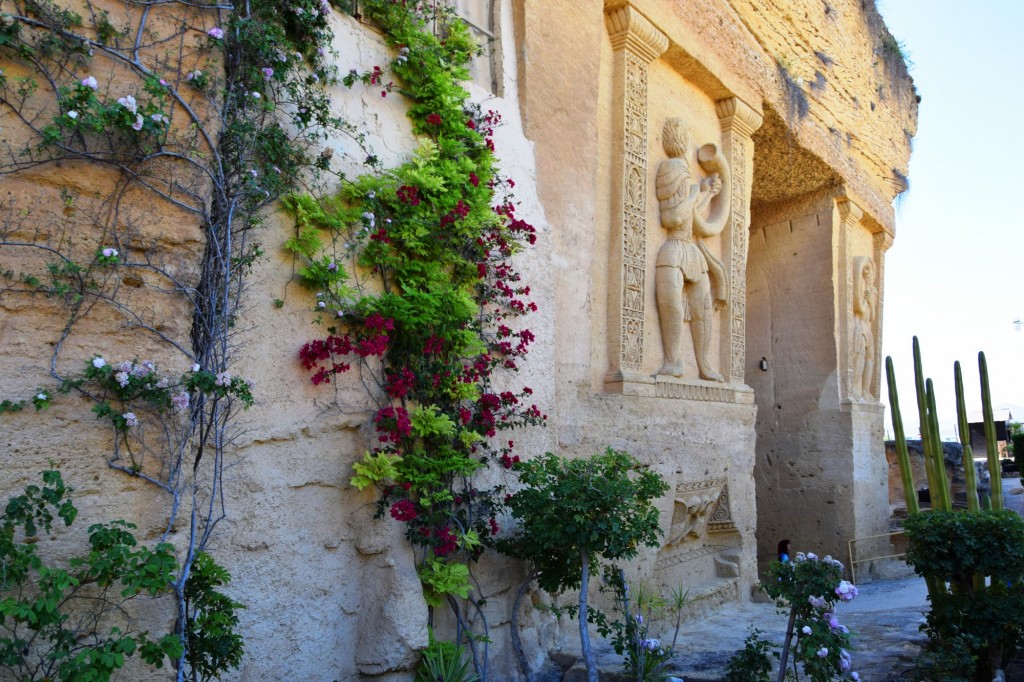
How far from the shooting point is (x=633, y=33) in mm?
5359

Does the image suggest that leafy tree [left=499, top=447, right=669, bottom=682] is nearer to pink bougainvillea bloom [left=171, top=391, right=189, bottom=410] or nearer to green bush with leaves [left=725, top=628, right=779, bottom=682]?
green bush with leaves [left=725, top=628, right=779, bottom=682]

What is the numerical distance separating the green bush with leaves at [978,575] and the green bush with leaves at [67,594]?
3812 millimetres

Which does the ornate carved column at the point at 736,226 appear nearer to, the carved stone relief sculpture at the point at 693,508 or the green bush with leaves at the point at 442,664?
the carved stone relief sculpture at the point at 693,508

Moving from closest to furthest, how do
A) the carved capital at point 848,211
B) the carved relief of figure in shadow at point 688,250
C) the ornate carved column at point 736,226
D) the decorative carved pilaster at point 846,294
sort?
the carved relief of figure in shadow at point 688,250, the ornate carved column at point 736,226, the decorative carved pilaster at point 846,294, the carved capital at point 848,211

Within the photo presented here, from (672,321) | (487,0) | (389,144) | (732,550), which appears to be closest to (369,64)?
(389,144)

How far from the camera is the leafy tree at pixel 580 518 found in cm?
330

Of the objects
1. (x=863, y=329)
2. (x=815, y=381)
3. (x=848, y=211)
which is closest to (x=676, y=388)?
(x=815, y=381)

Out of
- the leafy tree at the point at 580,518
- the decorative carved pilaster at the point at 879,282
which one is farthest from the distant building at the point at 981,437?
the leafy tree at the point at 580,518

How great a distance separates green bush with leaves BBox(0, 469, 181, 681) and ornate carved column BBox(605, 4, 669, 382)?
337 centimetres

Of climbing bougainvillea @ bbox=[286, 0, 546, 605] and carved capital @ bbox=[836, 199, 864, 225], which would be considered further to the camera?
carved capital @ bbox=[836, 199, 864, 225]

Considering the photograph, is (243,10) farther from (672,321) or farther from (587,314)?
(672,321)

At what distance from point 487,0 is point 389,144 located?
133cm

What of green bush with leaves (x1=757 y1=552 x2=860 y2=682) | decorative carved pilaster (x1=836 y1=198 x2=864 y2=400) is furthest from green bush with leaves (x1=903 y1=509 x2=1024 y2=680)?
decorative carved pilaster (x1=836 y1=198 x2=864 y2=400)

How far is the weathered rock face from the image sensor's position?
2.77 m
